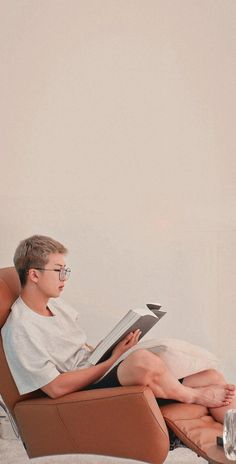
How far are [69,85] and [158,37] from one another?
1.95 feet

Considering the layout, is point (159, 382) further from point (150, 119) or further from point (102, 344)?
point (150, 119)

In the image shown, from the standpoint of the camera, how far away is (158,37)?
500 cm

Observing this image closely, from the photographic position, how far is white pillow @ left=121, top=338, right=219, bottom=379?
3.43 m

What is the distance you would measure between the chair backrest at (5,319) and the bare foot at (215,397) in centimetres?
59

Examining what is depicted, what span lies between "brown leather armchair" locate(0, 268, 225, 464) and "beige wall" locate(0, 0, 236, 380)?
1532mm

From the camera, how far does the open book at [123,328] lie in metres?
3.31

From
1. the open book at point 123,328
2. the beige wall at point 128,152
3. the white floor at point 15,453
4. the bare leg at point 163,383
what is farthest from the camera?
the beige wall at point 128,152

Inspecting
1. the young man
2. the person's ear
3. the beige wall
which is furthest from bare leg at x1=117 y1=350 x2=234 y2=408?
the beige wall

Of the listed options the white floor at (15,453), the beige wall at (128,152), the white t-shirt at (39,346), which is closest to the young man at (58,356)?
the white t-shirt at (39,346)

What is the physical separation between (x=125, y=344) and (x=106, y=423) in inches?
14.3

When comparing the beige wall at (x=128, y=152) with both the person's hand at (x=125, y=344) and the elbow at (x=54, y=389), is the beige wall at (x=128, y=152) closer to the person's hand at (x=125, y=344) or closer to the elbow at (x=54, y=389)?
the person's hand at (x=125, y=344)

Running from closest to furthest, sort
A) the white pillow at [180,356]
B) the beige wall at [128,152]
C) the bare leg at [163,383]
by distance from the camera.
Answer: the bare leg at [163,383] → the white pillow at [180,356] → the beige wall at [128,152]

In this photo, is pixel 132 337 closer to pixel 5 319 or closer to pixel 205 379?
pixel 205 379

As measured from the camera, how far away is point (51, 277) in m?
3.54
